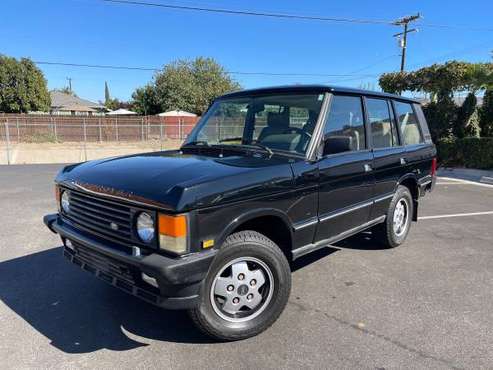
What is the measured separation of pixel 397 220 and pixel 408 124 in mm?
1333

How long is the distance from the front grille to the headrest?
1.80 meters

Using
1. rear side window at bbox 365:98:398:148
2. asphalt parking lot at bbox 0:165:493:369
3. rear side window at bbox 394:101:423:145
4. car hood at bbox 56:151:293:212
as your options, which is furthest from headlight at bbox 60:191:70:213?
rear side window at bbox 394:101:423:145

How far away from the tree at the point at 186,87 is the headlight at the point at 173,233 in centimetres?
4497

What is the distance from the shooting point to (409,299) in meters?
3.79

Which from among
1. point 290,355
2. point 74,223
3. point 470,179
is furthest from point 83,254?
point 470,179

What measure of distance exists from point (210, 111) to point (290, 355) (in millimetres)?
2797

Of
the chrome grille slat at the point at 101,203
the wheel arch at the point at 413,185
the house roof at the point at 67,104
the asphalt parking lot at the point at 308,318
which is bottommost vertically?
the asphalt parking lot at the point at 308,318

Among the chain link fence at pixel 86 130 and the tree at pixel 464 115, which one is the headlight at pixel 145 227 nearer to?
the tree at pixel 464 115

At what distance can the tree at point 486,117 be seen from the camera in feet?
52.2

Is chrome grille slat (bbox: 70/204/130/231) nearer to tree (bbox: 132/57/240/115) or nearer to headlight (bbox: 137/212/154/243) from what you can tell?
headlight (bbox: 137/212/154/243)

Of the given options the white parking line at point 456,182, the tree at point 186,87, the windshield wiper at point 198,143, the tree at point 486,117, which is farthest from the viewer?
the tree at point 186,87

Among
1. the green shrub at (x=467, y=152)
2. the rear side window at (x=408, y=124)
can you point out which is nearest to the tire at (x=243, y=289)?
the rear side window at (x=408, y=124)

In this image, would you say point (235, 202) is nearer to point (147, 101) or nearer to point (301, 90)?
point (301, 90)

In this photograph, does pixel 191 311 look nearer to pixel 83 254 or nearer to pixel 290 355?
pixel 290 355
